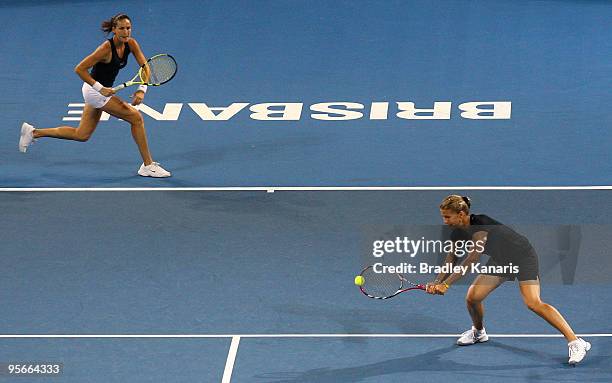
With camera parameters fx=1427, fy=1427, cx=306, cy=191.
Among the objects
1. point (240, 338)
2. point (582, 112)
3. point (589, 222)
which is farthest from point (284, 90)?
point (240, 338)

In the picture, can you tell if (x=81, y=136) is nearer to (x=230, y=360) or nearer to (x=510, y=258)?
(x=230, y=360)

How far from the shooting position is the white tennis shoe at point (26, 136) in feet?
53.5

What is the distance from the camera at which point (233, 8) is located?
21234mm

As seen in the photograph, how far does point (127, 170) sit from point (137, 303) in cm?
364

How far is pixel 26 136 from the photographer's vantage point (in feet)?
53.7

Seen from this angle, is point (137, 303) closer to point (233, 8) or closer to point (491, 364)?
point (491, 364)

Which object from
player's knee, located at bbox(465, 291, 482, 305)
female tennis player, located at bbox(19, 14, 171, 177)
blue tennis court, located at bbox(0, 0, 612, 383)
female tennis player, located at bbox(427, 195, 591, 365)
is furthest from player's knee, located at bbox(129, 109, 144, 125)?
player's knee, located at bbox(465, 291, 482, 305)

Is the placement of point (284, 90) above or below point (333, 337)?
above

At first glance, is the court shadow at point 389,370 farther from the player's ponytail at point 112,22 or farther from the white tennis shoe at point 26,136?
the white tennis shoe at point 26,136

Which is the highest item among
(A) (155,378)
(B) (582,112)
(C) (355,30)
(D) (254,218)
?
(C) (355,30)

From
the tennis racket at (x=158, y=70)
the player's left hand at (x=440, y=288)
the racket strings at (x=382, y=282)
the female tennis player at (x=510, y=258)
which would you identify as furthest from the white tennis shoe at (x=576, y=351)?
the tennis racket at (x=158, y=70)

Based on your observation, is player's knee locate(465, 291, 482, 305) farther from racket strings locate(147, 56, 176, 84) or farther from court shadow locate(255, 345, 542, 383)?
racket strings locate(147, 56, 176, 84)

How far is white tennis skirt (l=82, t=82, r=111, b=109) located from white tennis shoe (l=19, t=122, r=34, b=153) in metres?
1.07

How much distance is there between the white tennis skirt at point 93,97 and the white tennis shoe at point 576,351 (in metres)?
6.29
